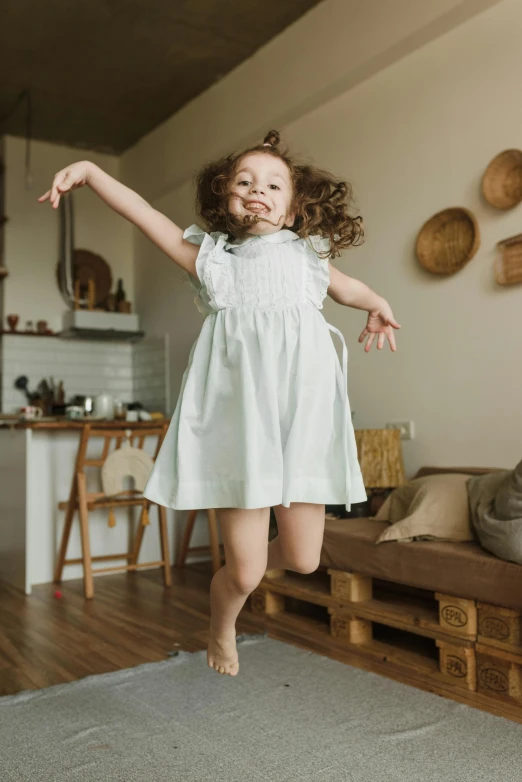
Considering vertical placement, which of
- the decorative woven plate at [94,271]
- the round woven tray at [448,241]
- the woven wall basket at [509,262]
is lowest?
the woven wall basket at [509,262]

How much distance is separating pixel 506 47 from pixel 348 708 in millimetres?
2741

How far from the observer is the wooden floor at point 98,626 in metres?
2.68

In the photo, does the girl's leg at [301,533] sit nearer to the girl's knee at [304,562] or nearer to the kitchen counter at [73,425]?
→ the girl's knee at [304,562]

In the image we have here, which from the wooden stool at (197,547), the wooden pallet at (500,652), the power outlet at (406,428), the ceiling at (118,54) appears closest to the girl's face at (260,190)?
the wooden pallet at (500,652)

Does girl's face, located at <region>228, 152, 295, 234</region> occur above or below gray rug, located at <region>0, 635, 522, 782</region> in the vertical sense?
above

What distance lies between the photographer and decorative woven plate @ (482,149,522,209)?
3111 millimetres

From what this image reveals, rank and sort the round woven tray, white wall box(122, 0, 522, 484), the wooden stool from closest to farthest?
white wall box(122, 0, 522, 484)
the round woven tray
the wooden stool

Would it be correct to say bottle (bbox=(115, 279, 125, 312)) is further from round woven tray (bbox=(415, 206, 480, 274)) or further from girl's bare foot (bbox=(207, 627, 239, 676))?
girl's bare foot (bbox=(207, 627, 239, 676))

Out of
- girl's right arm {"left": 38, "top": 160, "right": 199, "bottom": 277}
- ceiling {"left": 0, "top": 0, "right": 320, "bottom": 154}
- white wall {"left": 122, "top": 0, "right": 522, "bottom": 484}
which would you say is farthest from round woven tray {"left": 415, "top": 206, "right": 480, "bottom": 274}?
girl's right arm {"left": 38, "top": 160, "right": 199, "bottom": 277}

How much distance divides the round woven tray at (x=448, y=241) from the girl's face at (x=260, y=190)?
1.83 metres

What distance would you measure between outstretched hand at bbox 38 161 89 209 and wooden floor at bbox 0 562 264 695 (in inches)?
65.4

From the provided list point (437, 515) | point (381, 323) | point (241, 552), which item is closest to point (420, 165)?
point (437, 515)

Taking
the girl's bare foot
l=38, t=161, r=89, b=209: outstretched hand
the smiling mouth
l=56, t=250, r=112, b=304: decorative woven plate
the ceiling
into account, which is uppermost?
the ceiling

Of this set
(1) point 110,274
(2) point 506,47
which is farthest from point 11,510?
(2) point 506,47
